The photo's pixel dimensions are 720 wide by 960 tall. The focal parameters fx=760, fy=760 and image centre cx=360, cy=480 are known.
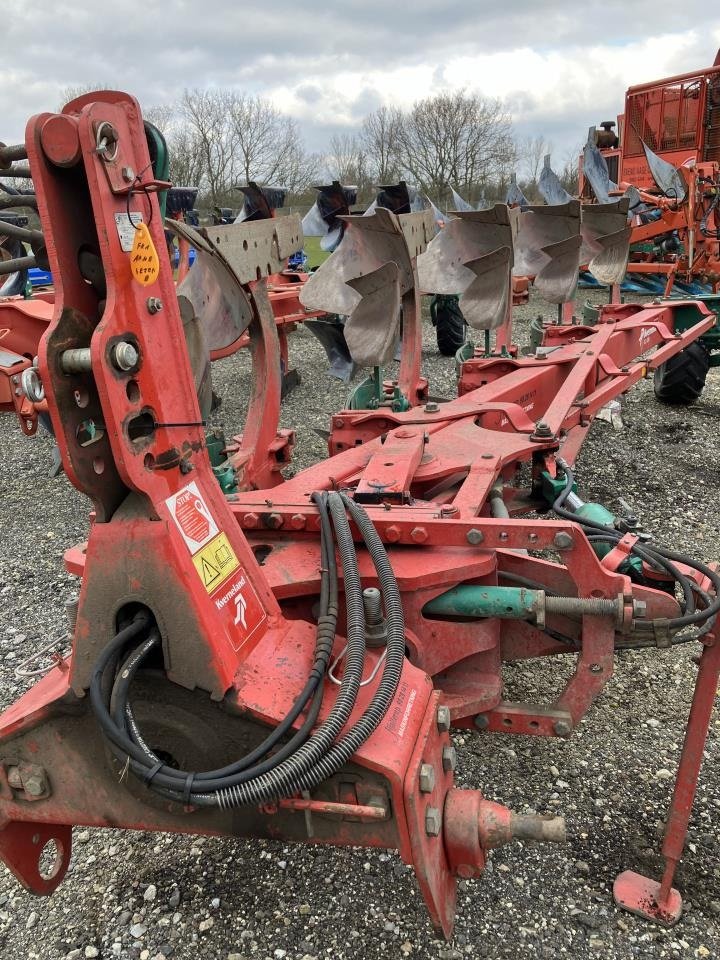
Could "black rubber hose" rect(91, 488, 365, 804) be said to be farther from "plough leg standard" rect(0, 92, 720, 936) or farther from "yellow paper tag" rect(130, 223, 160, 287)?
"yellow paper tag" rect(130, 223, 160, 287)

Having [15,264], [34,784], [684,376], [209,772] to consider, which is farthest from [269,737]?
[684,376]

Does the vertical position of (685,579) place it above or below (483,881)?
above

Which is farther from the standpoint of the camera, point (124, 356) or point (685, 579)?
point (685, 579)

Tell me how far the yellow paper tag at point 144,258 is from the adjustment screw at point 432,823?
1.18 m

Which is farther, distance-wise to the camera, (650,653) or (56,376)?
(650,653)

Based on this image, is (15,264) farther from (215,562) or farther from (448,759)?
(448,759)

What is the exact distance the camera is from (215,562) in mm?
1642

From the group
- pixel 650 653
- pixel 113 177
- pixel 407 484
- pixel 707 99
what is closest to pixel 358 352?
pixel 407 484

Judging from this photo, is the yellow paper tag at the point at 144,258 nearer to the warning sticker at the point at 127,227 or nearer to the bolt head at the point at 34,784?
the warning sticker at the point at 127,227

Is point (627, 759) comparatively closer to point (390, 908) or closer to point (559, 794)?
point (559, 794)

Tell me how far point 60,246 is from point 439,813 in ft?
4.32

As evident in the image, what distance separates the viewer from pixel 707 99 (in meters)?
11.8

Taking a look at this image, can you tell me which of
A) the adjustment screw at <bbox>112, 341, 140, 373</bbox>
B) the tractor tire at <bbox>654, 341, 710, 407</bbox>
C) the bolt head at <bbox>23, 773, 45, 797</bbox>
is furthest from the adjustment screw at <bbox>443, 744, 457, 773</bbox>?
the tractor tire at <bbox>654, 341, 710, 407</bbox>

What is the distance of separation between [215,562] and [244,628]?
16 centimetres
